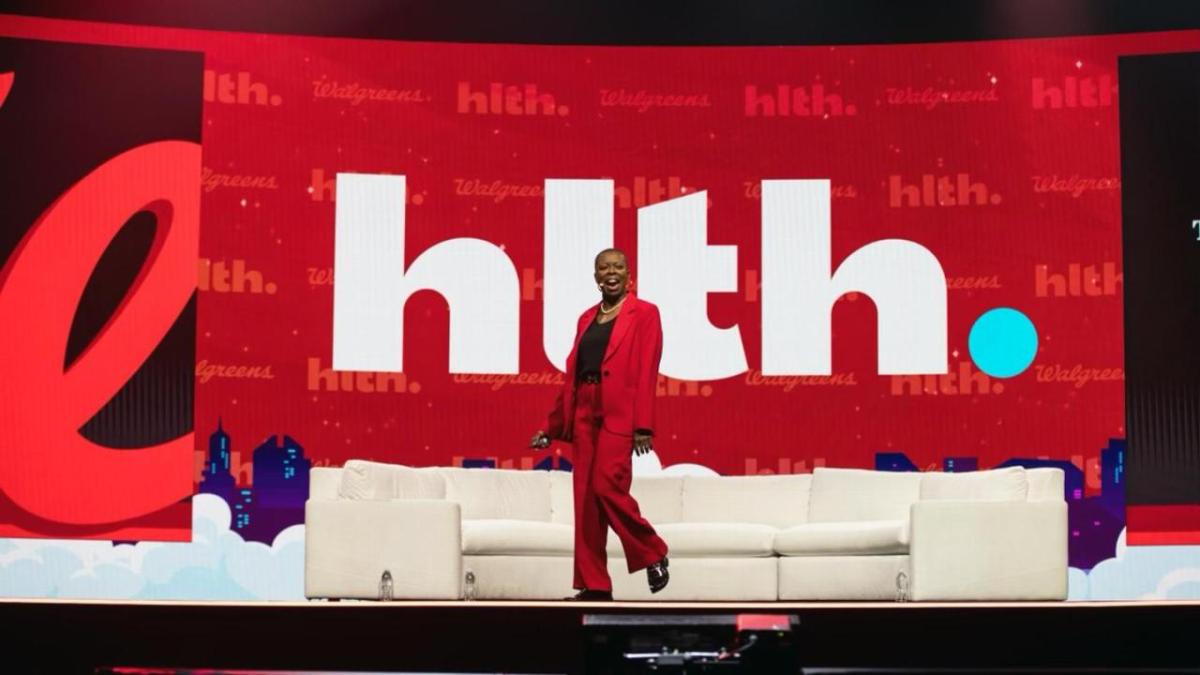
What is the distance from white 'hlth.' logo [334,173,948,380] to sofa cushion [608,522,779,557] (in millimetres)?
1425

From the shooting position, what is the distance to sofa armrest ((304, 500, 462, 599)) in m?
6.52

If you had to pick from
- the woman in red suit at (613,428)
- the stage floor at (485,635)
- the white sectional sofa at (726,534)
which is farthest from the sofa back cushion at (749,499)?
the stage floor at (485,635)

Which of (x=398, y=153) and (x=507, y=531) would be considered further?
(x=398, y=153)

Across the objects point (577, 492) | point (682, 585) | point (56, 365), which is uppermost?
point (56, 365)

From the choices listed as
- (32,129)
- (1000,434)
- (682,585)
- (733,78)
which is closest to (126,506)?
Result: (32,129)

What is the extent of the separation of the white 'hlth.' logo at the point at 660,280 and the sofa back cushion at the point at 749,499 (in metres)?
0.87

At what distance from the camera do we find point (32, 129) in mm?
8195

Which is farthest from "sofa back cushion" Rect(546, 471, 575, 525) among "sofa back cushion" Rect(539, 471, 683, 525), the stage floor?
the stage floor

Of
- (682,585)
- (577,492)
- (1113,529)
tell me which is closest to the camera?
(577,492)

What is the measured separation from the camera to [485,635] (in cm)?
266

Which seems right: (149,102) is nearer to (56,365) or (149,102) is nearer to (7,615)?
(56,365)

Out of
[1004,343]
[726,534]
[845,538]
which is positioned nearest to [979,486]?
[845,538]

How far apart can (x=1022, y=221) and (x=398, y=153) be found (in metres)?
3.22

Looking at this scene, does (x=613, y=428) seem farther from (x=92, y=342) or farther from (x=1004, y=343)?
(x=92, y=342)
